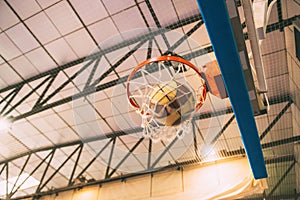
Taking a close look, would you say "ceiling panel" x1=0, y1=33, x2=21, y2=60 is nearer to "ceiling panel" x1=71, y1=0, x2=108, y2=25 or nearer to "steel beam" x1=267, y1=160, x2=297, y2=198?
"ceiling panel" x1=71, y1=0, x2=108, y2=25

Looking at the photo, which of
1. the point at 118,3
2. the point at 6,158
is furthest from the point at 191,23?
the point at 6,158

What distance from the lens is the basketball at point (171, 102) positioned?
4465mm

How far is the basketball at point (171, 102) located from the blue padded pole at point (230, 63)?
4.58ft

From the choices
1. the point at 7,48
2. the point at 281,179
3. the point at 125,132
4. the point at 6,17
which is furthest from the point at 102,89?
the point at 281,179

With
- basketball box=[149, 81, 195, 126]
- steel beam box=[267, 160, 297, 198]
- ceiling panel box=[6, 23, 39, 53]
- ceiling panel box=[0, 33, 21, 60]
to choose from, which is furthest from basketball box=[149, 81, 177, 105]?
steel beam box=[267, 160, 297, 198]

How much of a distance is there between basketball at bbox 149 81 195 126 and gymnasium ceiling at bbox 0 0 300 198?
62.7 inches

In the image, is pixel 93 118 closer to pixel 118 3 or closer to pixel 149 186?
pixel 149 186

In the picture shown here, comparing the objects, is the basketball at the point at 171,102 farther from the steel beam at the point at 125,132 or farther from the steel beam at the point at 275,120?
the steel beam at the point at 275,120

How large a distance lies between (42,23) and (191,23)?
3288 millimetres

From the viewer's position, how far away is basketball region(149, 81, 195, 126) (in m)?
4.46

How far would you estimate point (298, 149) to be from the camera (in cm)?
748

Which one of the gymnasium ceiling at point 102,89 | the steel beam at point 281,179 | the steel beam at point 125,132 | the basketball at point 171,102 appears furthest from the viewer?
the steel beam at point 281,179

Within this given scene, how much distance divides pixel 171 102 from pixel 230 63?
2.11m

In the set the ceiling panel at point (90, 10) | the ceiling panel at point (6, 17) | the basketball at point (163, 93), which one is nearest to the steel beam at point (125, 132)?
the basketball at point (163, 93)
